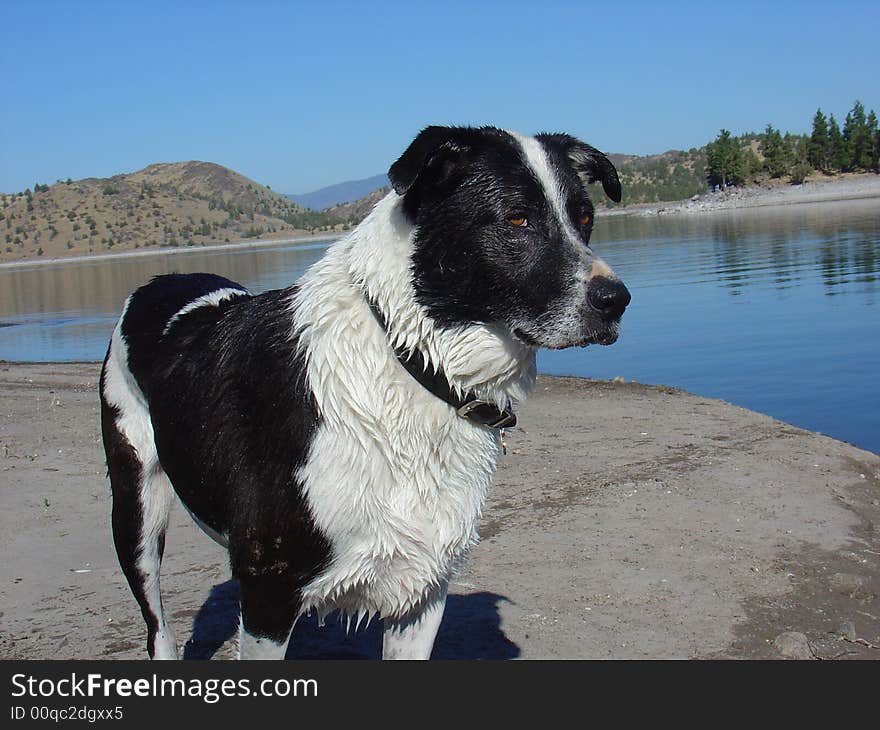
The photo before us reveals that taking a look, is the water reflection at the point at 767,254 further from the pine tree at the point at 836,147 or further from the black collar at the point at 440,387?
the pine tree at the point at 836,147

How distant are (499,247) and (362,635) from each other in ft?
10.0

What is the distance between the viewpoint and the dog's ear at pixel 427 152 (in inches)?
132

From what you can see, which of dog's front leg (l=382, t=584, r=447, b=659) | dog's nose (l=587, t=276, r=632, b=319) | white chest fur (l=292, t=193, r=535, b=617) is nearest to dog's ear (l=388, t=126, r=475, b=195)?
white chest fur (l=292, t=193, r=535, b=617)

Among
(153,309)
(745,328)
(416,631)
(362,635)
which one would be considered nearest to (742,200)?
(745,328)

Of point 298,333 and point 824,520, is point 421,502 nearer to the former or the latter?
point 298,333

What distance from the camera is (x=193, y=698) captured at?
3.77m

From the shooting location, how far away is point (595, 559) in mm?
6777

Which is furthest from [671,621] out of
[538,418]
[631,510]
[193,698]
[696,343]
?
[696,343]

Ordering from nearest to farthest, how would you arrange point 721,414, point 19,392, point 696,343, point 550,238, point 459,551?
point 550,238 < point 459,551 < point 721,414 < point 19,392 < point 696,343

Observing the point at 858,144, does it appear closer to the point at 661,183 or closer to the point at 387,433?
the point at 661,183

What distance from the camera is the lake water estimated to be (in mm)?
14344

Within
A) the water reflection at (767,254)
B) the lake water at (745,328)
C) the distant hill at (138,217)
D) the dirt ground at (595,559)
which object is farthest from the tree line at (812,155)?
the dirt ground at (595,559)

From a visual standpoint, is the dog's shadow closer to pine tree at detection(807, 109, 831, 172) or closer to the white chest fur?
the white chest fur

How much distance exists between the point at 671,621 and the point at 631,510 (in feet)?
6.82
